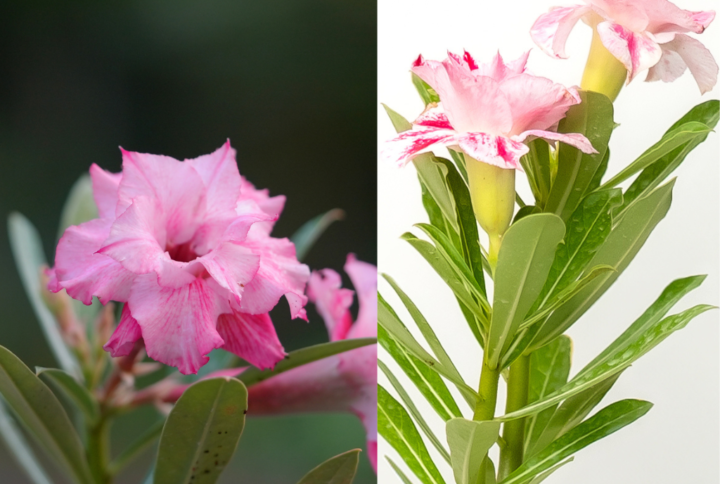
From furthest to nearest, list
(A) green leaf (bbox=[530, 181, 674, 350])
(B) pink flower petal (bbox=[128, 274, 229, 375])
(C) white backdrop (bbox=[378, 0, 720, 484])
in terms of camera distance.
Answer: (C) white backdrop (bbox=[378, 0, 720, 484]), (A) green leaf (bbox=[530, 181, 674, 350]), (B) pink flower petal (bbox=[128, 274, 229, 375])

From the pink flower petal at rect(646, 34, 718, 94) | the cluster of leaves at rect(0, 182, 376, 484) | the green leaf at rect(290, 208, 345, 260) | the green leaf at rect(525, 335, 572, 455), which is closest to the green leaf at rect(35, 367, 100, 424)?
the cluster of leaves at rect(0, 182, 376, 484)

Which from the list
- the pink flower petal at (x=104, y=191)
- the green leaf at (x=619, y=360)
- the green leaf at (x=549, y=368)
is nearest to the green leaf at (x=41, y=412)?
the pink flower petal at (x=104, y=191)

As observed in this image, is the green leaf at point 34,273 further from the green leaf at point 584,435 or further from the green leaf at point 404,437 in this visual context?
the green leaf at point 584,435

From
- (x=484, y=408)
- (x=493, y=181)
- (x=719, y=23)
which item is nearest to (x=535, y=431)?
(x=484, y=408)

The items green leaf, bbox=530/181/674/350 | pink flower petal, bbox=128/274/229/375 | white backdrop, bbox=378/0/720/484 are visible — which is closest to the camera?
pink flower petal, bbox=128/274/229/375

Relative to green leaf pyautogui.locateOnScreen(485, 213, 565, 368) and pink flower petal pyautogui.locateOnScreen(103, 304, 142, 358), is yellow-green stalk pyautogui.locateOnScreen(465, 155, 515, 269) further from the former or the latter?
pink flower petal pyautogui.locateOnScreen(103, 304, 142, 358)

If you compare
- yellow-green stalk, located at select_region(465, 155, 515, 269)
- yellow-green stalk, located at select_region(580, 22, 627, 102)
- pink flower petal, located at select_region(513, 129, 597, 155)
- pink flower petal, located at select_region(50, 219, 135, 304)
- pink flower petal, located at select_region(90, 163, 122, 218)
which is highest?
yellow-green stalk, located at select_region(580, 22, 627, 102)
